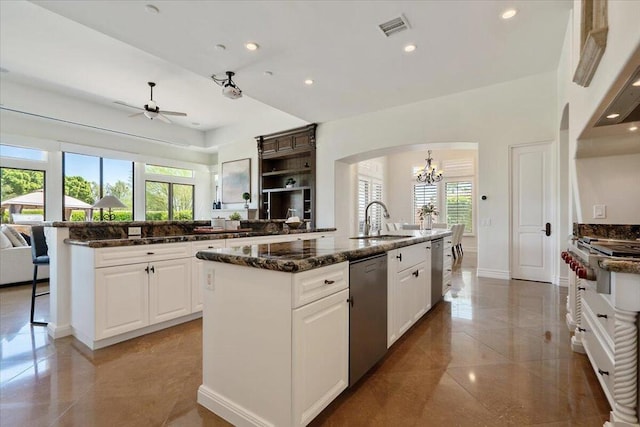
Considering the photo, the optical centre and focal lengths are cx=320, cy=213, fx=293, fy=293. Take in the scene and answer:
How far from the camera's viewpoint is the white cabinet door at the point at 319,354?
53.1 inches

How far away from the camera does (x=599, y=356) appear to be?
65.5 inches

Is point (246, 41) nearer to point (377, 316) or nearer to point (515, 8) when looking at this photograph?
point (515, 8)

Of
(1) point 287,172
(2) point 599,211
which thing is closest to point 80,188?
(1) point 287,172

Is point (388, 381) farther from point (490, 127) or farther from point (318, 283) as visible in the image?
point (490, 127)

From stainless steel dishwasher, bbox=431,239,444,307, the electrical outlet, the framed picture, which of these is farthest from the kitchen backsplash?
the framed picture

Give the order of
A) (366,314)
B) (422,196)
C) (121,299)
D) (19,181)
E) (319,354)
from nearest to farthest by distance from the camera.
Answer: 1. (319,354)
2. (366,314)
3. (121,299)
4. (19,181)
5. (422,196)

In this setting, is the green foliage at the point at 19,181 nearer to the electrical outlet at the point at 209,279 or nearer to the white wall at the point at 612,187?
the electrical outlet at the point at 209,279

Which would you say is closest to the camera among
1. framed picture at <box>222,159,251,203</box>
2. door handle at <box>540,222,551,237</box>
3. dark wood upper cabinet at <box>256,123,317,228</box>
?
door handle at <box>540,222,551,237</box>

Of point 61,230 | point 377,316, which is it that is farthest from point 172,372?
point 61,230

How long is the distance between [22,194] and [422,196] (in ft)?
33.7

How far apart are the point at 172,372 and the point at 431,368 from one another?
6.12ft

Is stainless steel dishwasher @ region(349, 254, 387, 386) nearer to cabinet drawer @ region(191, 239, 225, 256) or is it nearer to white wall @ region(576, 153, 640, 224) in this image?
cabinet drawer @ region(191, 239, 225, 256)

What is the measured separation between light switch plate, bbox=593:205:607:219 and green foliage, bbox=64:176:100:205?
9647mm

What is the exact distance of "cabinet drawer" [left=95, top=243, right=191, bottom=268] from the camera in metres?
2.46
